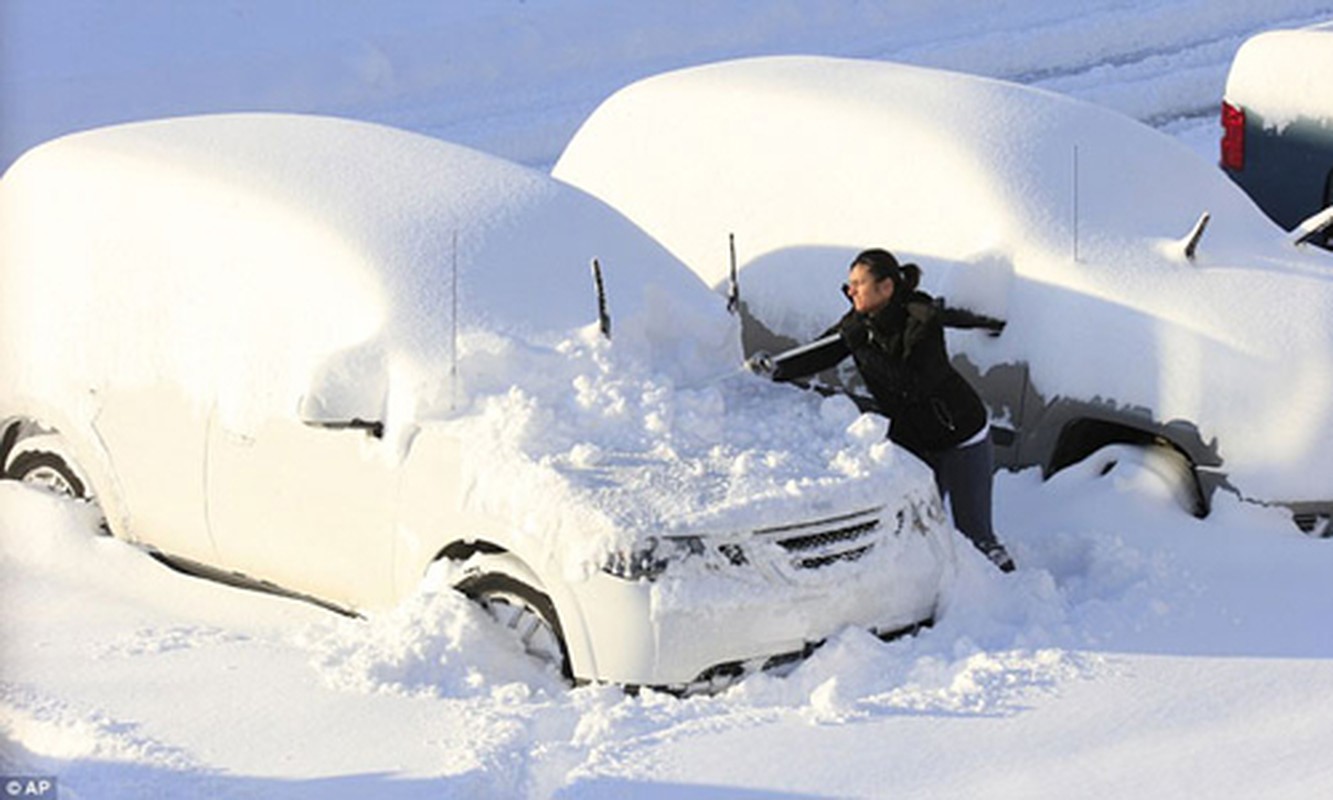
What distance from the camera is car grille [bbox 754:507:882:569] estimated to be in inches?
259

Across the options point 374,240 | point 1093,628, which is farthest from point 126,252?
point 1093,628

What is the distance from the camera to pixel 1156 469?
784 cm

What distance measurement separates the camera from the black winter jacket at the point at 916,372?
749cm

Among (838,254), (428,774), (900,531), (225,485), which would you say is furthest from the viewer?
(838,254)

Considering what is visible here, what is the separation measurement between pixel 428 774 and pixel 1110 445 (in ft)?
10.5

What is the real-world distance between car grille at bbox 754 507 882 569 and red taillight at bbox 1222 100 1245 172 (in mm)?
4436

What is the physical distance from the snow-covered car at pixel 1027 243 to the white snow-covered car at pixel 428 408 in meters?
1.01

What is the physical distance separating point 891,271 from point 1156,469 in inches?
48.4

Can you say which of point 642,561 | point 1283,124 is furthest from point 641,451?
point 1283,124

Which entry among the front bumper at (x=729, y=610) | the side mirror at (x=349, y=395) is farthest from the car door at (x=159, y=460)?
the front bumper at (x=729, y=610)

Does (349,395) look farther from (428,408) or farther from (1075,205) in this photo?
(1075,205)

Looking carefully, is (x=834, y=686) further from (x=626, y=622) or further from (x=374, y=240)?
(x=374, y=240)

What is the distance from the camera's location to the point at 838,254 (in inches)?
338

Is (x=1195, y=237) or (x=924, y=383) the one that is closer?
(x=924, y=383)
